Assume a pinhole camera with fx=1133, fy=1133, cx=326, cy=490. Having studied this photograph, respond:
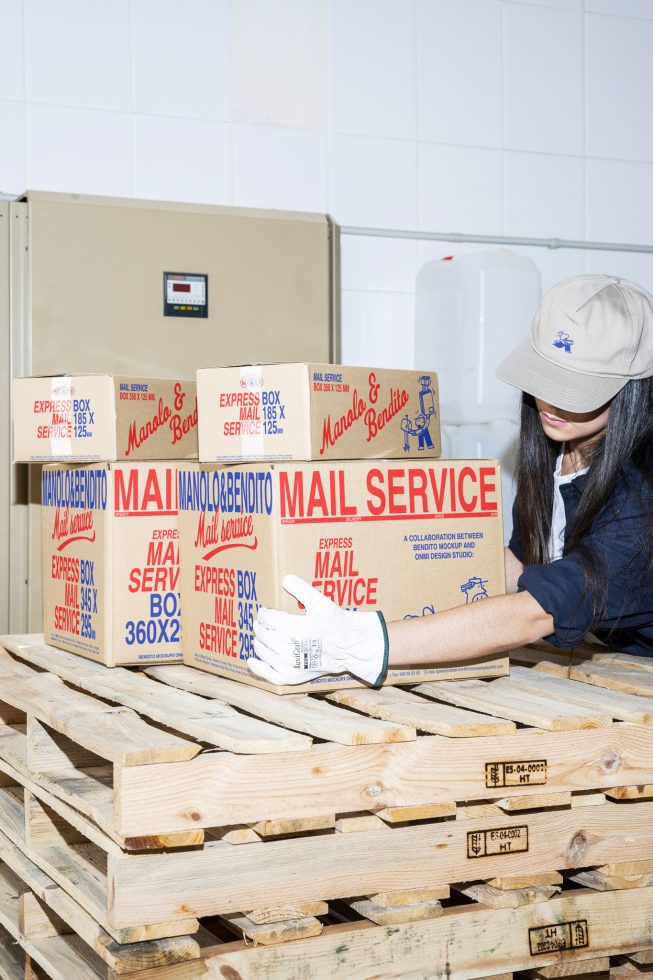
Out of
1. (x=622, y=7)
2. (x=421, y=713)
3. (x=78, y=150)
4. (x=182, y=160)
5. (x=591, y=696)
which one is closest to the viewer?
(x=421, y=713)

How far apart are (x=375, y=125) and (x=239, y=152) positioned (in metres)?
0.55

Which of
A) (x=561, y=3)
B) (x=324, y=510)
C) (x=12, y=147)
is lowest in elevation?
(x=324, y=510)

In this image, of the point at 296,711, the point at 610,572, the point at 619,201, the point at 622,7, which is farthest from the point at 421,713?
the point at 622,7

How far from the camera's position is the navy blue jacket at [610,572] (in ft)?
6.58

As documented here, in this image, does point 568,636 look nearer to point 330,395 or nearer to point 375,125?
point 330,395

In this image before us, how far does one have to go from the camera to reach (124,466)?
2.21 metres

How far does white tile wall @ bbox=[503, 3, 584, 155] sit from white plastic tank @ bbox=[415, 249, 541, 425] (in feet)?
1.94

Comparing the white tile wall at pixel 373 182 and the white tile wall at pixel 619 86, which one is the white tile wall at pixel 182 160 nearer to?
the white tile wall at pixel 373 182

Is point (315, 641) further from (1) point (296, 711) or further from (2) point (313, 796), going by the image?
(2) point (313, 796)

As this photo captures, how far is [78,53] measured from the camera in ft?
12.4

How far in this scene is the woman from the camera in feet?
6.29

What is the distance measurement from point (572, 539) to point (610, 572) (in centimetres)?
18

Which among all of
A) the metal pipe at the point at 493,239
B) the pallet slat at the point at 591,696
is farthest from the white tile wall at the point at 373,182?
the pallet slat at the point at 591,696

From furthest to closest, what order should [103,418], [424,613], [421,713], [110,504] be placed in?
1. [103,418]
2. [110,504]
3. [424,613]
4. [421,713]
